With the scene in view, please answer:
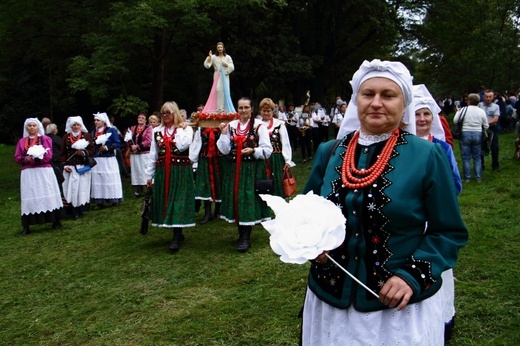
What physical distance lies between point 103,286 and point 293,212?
15.3 feet

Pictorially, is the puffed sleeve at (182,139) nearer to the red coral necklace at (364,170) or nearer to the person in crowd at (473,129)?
the red coral necklace at (364,170)

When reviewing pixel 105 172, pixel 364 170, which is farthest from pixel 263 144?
pixel 105 172

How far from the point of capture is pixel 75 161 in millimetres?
10641

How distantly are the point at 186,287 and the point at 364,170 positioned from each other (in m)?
3.95

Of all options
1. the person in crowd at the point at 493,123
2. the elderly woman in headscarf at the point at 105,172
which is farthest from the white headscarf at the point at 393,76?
the person in crowd at the point at 493,123

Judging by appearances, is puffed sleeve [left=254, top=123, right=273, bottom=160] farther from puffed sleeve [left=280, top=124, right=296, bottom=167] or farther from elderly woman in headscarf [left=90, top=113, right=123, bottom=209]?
elderly woman in headscarf [left=90, top=113, right=123, bottom=209]

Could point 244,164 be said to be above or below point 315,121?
below

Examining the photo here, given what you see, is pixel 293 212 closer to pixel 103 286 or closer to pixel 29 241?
pixel 103 286

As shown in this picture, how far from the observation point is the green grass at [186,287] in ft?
15.0

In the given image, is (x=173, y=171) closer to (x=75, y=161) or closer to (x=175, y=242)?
(x=175, y=242)

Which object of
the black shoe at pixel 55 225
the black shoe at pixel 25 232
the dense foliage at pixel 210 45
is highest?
the dense foliage at pixel 210 45

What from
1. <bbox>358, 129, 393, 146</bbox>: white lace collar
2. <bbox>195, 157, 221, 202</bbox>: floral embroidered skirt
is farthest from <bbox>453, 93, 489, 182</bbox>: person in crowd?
<bbox>358, 129, 393, 146</bbox>: white lace collar

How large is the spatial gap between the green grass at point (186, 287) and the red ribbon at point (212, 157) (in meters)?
0.69

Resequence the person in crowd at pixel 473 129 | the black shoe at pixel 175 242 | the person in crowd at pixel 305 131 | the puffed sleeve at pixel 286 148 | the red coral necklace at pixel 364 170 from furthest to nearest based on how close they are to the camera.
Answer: the person in crowd at pixel 305 131
the person in crowd at pixel 473 129
the puffed sleeve at pixel 286 148
the black shoe at pixel 175 242
the red coral necklace at pixel 364 170
